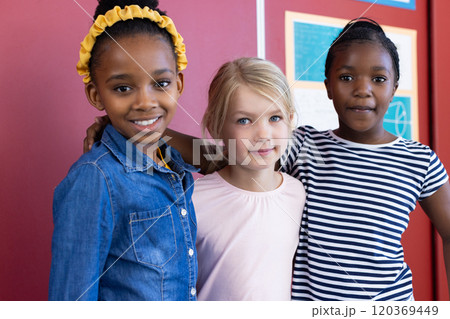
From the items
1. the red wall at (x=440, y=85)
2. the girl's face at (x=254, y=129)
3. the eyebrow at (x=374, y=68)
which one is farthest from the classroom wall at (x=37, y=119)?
the red wall at (x=440, y=85)

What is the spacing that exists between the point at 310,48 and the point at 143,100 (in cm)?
79

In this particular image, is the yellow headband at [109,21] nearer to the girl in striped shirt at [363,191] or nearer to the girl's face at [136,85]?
the girl's face at [136,85]

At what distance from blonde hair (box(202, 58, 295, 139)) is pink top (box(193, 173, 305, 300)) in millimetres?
155

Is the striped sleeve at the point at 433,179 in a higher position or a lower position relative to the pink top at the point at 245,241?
higher

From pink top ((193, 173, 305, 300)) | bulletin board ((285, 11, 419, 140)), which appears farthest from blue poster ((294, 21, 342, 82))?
pink top ((193, 173, 305, 300))

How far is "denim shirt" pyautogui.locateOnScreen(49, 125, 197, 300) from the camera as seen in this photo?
639 mm

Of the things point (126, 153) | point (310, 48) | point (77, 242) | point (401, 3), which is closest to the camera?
point (77, 242)

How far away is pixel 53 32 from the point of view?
98 centimetres

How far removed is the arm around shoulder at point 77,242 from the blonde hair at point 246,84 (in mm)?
354

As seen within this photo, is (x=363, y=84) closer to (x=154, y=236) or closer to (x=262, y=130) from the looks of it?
(x=262, y=130)

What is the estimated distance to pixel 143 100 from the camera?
719 millimetres

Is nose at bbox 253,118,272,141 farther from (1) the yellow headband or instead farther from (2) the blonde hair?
(1) the yellow headband

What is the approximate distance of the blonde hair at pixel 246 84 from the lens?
90 centimetres

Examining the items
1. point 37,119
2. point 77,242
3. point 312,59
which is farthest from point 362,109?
point 37,119
